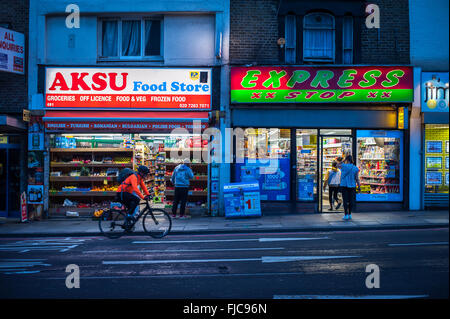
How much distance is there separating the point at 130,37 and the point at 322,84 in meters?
7.88

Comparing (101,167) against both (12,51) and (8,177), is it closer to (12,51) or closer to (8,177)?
(8,177)

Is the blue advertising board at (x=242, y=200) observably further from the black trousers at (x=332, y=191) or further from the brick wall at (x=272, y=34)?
the brick wall at (x=272, y=34)

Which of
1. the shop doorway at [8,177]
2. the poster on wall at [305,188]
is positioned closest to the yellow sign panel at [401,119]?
the poster on wall at [305,188]

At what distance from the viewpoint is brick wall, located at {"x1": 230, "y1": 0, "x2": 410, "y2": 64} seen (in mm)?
15133

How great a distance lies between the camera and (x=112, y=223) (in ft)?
34.4

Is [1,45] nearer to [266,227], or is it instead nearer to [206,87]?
[206,87]

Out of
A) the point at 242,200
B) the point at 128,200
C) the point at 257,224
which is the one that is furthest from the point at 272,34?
the point at 128,200

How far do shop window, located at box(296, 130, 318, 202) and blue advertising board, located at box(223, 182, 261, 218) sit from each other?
2.09 m

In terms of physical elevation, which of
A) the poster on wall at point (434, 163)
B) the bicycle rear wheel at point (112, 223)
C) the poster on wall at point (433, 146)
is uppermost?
the poster on wall at point (433, 146)

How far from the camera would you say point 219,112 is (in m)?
14.9

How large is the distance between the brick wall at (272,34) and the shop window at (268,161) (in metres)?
2.88

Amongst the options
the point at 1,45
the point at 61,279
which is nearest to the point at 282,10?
the point at 1,45

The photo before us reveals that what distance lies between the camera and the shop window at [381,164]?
15227 millimetres

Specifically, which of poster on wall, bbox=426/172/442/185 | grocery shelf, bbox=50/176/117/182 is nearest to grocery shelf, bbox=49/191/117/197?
grocery shelf, bbox=50/176/117/182
